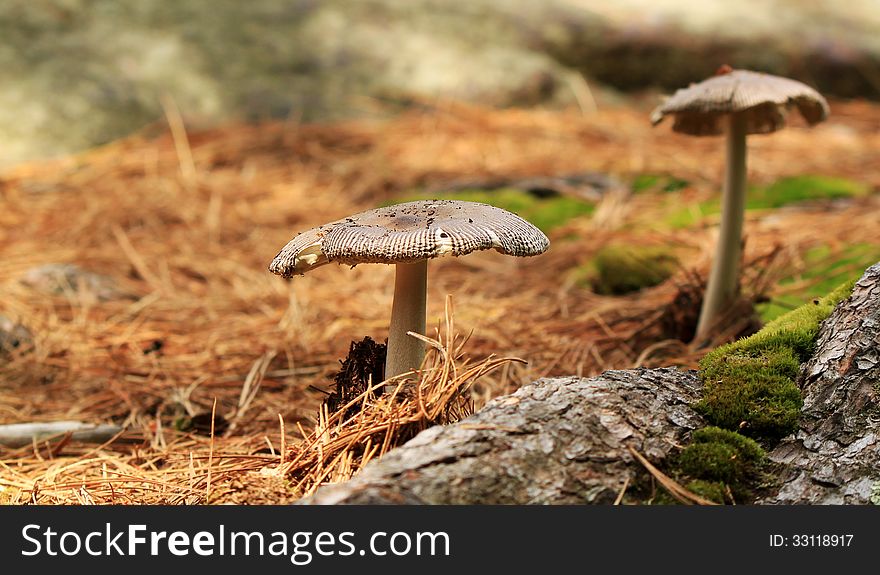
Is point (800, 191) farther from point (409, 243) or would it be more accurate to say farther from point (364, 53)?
point (364, 53)

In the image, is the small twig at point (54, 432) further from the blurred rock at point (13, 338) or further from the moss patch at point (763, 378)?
the moss patch at point (763, 378)

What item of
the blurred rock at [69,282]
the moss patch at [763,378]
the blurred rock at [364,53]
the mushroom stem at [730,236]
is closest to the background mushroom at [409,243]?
the moss patch at [763,378]

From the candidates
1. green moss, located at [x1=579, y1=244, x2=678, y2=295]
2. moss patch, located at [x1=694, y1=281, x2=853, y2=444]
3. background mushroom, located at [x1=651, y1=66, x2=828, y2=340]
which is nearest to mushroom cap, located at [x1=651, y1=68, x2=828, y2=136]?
background mushroom, located at [x1=651, y1=66, x2=828, y2=340]

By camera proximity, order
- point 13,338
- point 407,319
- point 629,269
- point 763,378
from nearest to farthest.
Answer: point 763,378, point 407,319, point 13,338, point 629,269

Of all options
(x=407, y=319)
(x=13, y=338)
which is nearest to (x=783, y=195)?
(x=407, y=319)

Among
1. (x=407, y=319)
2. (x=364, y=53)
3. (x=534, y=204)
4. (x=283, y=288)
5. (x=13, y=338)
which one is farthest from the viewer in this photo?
(x=364, y=53)

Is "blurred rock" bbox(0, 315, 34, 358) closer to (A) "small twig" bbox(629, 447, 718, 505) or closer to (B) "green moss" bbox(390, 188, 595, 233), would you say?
(B) "green moss" bbox(390, 188, 595, 233)

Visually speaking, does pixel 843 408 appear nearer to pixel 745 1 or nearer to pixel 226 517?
pixel 226 517
